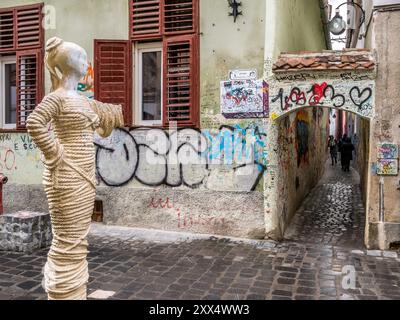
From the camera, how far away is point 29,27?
8.80m

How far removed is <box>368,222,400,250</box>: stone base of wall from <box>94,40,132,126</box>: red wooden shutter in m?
4.77

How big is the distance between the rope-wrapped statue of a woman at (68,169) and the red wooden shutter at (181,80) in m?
4.77

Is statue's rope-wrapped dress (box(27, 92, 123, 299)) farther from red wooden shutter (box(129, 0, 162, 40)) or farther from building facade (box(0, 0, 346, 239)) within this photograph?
red wooden shutter (box(129, 0, 162, 40))

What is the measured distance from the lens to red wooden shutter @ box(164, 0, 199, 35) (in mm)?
7734

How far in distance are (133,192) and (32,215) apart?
1.99m

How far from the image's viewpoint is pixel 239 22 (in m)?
7.52

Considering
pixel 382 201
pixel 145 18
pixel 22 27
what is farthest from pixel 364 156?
pixel 22 27

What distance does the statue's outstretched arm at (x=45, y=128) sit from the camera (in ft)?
8.95

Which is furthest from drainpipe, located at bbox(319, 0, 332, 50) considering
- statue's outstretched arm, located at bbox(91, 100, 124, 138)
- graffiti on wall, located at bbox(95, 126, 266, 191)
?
statue's outstretched arm, located at bbox(91, 100, 124, 138)

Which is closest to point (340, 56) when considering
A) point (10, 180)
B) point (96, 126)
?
point (96, 126)

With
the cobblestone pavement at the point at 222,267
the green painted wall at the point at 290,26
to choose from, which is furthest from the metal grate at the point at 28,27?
the green painted wall at the point at 290,26

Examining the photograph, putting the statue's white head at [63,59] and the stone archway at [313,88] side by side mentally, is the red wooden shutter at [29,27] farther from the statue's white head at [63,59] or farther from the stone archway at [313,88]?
the statue's white head at [63,59]

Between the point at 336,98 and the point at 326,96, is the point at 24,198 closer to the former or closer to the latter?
the point at 326,96

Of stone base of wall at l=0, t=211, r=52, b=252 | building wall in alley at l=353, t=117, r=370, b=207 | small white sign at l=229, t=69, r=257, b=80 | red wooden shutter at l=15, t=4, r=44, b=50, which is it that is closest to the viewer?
stone base of wall at l=0, t=211, r=52, b=252
